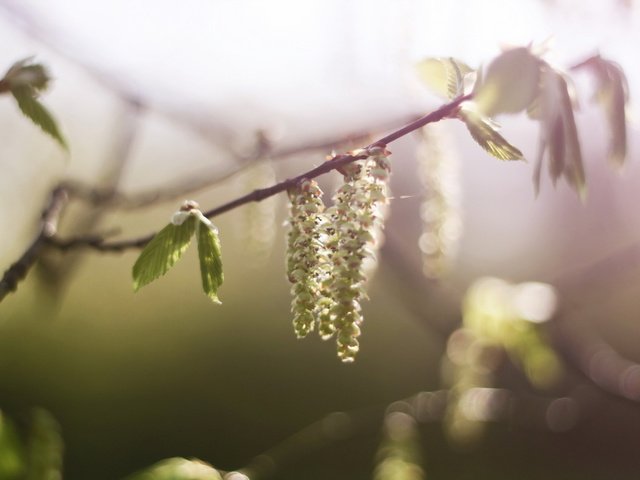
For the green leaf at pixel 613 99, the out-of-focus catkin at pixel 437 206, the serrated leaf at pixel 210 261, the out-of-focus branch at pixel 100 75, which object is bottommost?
the serrated leaf at pixel 210 261

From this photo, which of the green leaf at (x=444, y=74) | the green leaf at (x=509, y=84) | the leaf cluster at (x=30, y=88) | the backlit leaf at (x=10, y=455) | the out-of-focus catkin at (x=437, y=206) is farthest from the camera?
the out-of-focus catkin at (x=437, y=206)

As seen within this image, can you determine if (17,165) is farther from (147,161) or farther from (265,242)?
(147,161)

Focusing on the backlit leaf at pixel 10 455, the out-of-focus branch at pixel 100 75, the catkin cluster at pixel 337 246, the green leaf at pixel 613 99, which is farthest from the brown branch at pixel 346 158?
the out-of-focus branch at pixel 100 75

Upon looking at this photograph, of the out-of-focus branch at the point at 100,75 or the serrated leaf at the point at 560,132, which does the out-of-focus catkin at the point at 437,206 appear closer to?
the out-of-focus branch at the point at 100,75

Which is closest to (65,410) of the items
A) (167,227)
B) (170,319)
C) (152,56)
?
(170,319)

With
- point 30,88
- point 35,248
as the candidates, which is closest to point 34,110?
point 30,88

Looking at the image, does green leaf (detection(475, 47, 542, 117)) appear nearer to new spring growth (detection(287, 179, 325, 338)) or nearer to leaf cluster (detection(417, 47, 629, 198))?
leaf cluster (detection(417, 47, 629, 198))
